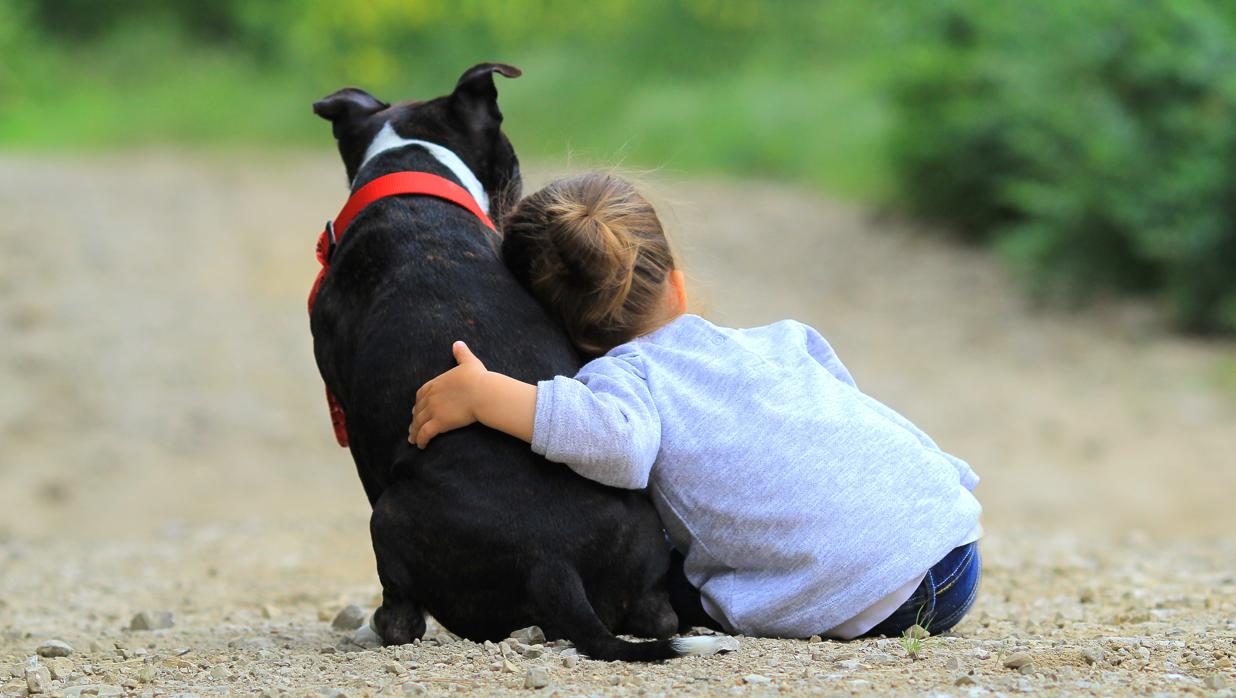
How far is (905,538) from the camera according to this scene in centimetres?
319

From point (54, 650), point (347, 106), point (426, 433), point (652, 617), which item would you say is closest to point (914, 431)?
point (652, 617)

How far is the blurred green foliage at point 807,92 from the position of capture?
10.2 m

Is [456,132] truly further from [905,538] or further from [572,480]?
[905,538]

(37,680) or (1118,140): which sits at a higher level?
(1118,140)

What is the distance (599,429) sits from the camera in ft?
9.62

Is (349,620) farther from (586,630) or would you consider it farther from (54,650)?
(586,630)

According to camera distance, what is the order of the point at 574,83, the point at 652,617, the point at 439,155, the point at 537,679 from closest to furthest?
the point at 537,679, the point at 652,617, the point at 439,155, the point at 574,83

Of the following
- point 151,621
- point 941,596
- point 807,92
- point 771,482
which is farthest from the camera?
point 807,92

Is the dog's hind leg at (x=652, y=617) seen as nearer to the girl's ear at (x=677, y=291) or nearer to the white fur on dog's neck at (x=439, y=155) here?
the girl's ear at (x=677, y=291)

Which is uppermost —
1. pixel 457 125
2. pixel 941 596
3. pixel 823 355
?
pixel 457 125

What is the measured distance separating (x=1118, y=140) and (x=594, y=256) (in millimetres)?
7974

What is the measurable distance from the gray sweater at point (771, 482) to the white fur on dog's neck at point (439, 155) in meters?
0.77

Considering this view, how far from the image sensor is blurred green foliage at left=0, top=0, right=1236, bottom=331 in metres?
10.2

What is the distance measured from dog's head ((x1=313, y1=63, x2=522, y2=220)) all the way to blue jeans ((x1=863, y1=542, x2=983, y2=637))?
1.45 m
